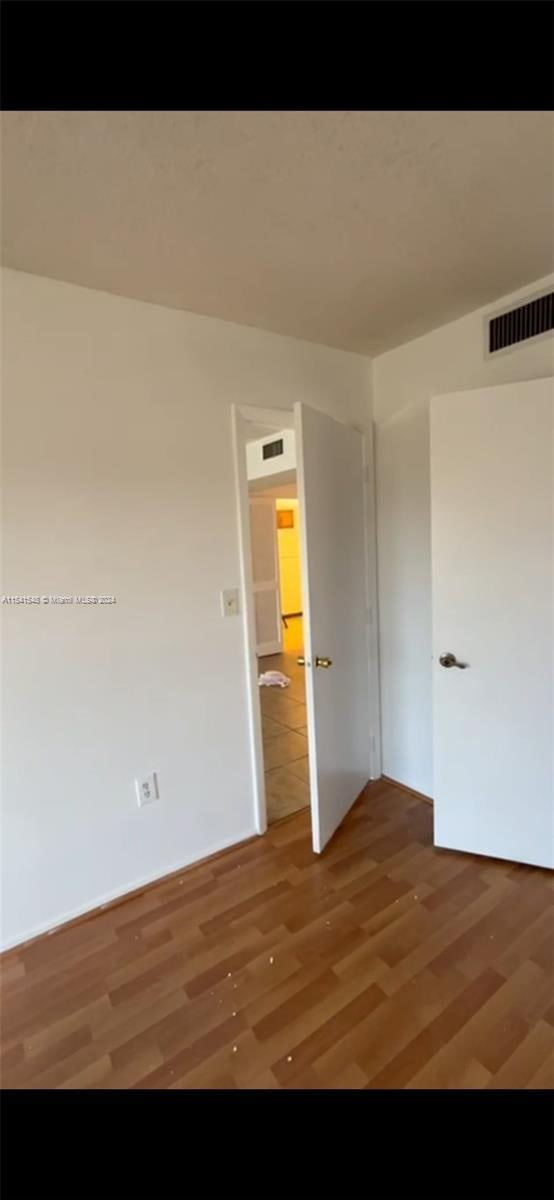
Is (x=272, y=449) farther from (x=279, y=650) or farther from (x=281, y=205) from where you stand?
(x=281, y=205)

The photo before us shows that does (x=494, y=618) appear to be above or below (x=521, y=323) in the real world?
below

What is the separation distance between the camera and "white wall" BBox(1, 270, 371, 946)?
1.67 m

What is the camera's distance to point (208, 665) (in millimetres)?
2129

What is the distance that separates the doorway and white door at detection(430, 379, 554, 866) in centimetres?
67

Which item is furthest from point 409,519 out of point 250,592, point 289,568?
point 289,568

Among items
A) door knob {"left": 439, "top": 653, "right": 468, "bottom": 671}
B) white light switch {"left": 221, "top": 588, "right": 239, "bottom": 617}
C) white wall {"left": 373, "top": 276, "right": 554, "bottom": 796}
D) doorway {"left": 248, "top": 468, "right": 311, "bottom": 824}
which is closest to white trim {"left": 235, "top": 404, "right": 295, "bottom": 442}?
doorway {"left": 248, "top": 468, "right": 311, "bottom": 824}

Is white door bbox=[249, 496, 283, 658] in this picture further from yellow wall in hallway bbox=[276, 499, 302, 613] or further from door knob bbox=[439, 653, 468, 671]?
door knob bbox=[439, 653, 468, 671]

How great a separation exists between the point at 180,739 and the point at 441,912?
3.95 feet

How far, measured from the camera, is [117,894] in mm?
1968

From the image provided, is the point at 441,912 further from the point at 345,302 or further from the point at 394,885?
the point at 345,302

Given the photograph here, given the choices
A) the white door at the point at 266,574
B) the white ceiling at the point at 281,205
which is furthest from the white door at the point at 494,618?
the white door at the point at 266,574

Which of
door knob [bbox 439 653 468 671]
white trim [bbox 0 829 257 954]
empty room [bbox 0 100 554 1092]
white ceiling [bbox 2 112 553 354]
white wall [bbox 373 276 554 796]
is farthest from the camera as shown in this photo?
white wall [bbox 373 276 554 796]

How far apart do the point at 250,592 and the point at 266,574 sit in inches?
138
